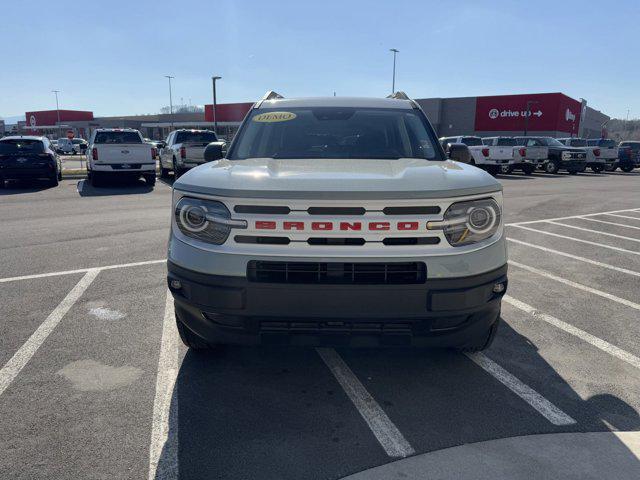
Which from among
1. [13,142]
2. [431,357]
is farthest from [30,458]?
[13,142]

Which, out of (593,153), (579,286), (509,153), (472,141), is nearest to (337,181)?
(579,286)

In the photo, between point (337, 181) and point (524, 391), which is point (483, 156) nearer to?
point (524, 391)

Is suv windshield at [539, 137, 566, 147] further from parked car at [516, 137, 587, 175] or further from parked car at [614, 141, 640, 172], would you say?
parked car at [614, 141, 640, 172]

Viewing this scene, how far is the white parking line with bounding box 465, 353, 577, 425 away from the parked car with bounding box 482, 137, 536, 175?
21190 millimetres

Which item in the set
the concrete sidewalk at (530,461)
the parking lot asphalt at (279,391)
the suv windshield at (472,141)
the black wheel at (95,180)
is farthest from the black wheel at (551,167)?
the concrete sidewalk at (530,461)

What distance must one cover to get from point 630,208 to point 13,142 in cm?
1746

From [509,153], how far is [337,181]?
22.3 metres

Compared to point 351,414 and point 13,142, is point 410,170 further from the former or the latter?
point 13,142

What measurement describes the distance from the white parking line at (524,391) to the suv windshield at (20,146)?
15.8 metres

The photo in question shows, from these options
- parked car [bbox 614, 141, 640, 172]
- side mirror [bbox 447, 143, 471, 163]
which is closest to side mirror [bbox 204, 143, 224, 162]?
side mirror [bbox 447, 143, 471, 163]

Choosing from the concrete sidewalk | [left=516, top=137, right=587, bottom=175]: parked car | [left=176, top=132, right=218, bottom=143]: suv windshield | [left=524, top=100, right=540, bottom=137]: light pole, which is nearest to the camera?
the concrete sidewalk

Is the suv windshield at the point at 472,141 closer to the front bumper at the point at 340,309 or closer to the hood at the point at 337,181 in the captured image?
the hood at the point at 337,181

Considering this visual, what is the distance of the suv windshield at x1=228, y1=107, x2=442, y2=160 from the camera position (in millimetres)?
4016

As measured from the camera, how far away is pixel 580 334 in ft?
13.7
